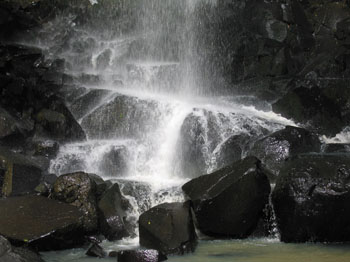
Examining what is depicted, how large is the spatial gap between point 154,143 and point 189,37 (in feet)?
30.2

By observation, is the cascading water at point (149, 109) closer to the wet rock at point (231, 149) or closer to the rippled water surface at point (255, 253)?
the wet rock at point (231, 149)

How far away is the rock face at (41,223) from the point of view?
23.8ft

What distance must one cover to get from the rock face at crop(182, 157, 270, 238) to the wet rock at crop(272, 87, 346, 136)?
7.60 metres

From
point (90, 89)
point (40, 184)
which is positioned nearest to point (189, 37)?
point (90, 89)

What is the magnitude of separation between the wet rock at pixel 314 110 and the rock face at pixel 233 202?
7.60 metres

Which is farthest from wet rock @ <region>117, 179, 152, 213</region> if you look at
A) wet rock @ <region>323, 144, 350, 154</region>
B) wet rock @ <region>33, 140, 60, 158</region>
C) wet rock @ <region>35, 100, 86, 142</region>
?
wet rock @ <region>323, 144, 350, 154</region>

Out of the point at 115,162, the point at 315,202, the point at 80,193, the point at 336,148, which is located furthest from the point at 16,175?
the point at 336,148

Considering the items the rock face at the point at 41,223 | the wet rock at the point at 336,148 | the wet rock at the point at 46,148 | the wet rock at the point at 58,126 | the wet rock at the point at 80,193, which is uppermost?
the wet rock at the point at 58,126

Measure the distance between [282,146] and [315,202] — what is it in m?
3.35

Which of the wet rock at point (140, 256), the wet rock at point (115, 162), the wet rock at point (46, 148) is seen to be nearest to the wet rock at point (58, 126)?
the wet rock at point (46, 148)

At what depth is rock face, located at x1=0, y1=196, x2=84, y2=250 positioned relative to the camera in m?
7.25

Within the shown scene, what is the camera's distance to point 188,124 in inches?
499

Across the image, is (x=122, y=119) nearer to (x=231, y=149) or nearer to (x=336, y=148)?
(x=231, y=149)

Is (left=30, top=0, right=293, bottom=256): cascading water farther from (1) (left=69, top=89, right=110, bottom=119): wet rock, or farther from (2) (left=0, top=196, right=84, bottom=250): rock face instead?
(2) (left=0, top=196, right=84, bottom=250): rock face
